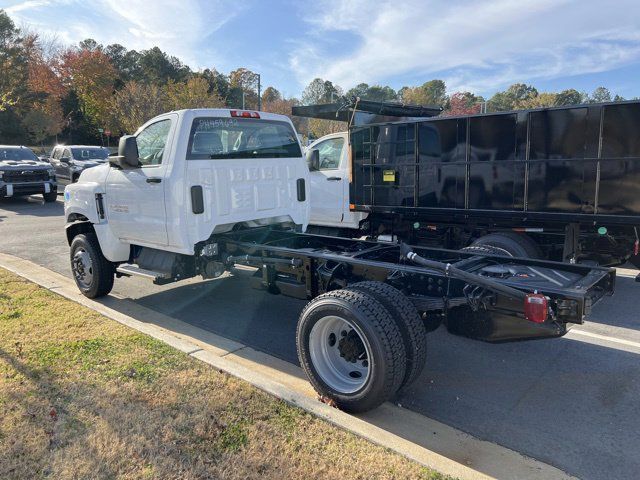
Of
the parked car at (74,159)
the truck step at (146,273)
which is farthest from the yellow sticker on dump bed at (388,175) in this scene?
the parked car at (74,159)

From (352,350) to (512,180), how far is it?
12.3 ft

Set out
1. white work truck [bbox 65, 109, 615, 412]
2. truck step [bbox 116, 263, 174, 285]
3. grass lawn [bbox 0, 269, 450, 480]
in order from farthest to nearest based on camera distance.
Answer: truck step [bbox 116, 263, 174, 285] → white work truck [bbox 65, 109, 615, 412] → grass lawn [bbox 0, 269, 450, 480]

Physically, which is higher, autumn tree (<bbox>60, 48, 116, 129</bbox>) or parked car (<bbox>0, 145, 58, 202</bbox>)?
autumn tree (<bbox>60, 48, 116, 129</bbox>)

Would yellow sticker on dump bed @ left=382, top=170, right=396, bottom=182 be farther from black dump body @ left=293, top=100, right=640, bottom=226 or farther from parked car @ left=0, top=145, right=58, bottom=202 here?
parked car @ left=0, top=145, right=58, bottom=202

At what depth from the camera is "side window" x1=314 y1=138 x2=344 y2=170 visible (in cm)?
876

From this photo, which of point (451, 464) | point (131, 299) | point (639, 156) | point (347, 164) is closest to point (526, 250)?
point (639, 156)

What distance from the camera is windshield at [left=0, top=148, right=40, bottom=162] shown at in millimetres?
17688

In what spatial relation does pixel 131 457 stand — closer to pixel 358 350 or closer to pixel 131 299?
pixel 358 350

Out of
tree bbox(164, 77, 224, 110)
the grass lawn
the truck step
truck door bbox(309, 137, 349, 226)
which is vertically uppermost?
tree bbox(164, 77, 224, 110)

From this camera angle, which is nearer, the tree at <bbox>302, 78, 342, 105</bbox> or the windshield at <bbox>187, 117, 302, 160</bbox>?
the windshield at <bbox>187, 117, 302, 160</bbox>

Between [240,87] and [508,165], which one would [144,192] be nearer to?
[508,165]

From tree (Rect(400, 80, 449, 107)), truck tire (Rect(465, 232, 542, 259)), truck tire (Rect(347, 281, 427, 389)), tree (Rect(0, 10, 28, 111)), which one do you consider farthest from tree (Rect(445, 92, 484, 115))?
truck tire (Rect(347, 281, 427, 389))

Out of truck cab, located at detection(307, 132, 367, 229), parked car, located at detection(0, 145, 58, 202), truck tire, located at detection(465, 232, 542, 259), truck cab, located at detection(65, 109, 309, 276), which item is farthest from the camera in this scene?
parked car, located at detection(0, 145, 58, 202)

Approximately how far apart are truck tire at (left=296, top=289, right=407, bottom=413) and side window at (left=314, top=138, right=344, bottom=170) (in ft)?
17.3
